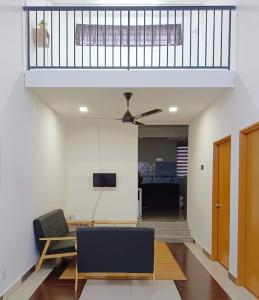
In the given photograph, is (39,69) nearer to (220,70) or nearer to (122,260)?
(220,70)

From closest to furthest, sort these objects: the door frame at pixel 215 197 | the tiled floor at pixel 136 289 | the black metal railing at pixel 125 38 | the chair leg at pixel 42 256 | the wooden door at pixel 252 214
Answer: the wooden door at pixel 252 214
the tiled floor at pixel 136 289
the chair leg at pixel 42 256
the black metal railing at pixel 125 38
the door frame at pixel 215 197

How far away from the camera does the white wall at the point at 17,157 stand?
3727 mm

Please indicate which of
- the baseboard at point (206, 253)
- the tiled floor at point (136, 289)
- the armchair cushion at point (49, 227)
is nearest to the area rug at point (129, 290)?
the tiled floor at point (136, 289)

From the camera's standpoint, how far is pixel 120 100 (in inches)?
214

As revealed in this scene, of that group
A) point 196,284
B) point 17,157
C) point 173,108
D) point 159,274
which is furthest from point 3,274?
point 173,108

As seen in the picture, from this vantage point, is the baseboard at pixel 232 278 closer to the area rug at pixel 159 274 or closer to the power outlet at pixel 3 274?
the area rug at pixel 159 274

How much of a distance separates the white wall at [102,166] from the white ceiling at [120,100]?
2.64 feet

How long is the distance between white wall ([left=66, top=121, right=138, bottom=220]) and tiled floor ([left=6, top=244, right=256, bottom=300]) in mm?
2840

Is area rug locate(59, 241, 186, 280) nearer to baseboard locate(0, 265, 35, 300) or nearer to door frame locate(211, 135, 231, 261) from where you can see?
baseboard locate(0, 265, 35, 300)

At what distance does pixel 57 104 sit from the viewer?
226 inches

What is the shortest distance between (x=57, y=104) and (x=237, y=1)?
11.4 ft

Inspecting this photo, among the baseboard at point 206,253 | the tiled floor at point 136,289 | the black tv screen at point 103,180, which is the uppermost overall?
the black tv screen at point 103,180

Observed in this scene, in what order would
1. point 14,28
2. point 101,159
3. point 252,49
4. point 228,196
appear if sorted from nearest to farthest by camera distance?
point 252,49, point 14,28, point 228,196, point 101,159

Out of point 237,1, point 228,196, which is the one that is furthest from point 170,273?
point 237,1
